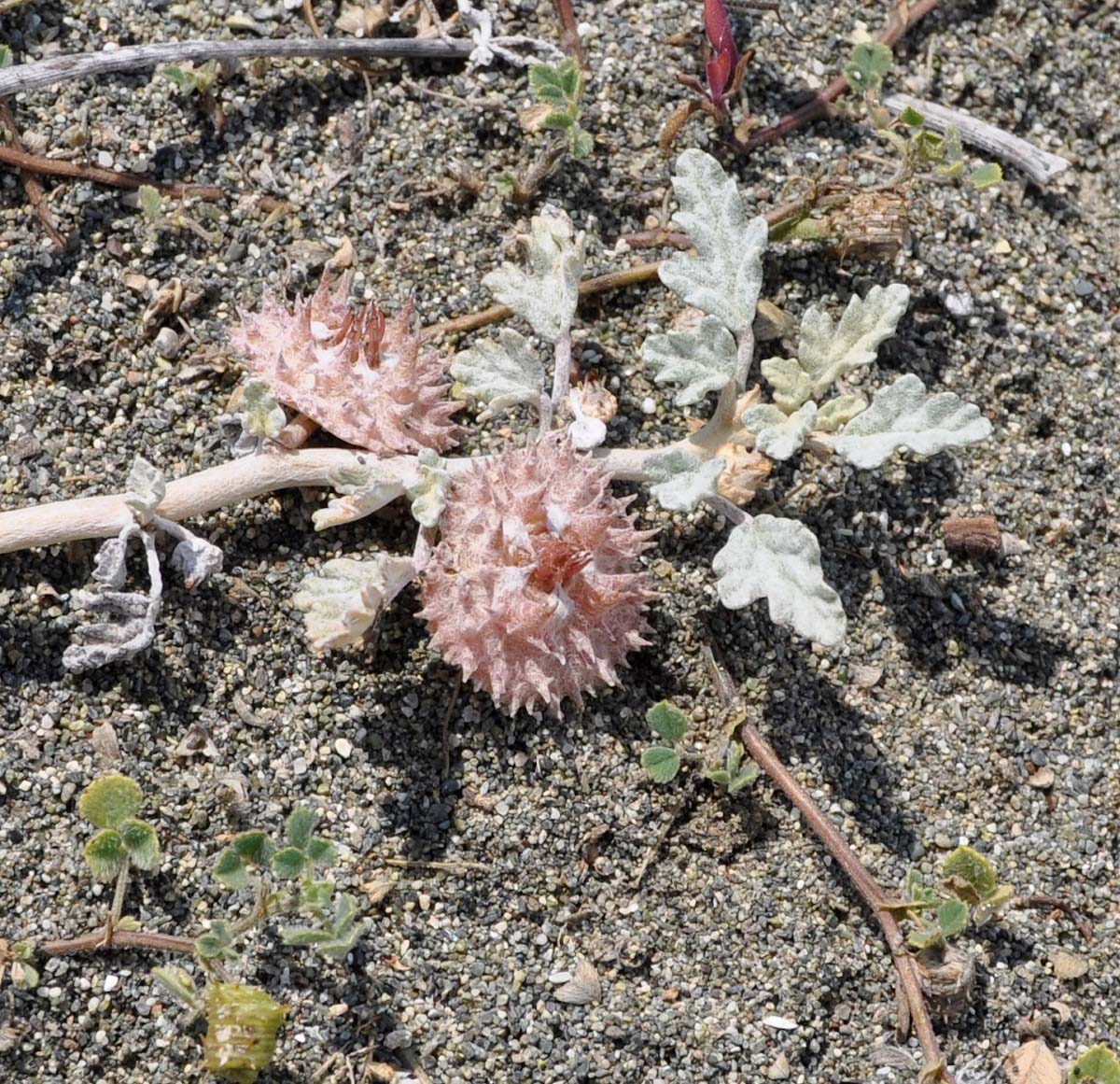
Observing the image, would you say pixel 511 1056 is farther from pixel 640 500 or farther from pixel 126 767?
pixel 640 500

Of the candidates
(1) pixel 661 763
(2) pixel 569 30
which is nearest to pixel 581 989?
(1) pixel 661 763

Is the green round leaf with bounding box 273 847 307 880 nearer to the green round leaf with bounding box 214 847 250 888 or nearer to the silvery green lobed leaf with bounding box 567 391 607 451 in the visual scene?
the green round leaf with bounding box 214 847 250 888

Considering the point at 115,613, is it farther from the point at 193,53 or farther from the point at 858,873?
the point at 858,873

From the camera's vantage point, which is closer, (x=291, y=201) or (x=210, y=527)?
(x=210, y=527)

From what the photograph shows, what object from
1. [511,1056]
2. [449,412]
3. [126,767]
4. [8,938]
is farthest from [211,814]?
[449,412]

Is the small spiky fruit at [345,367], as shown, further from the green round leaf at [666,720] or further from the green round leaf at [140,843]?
the green round leaf at [140,843]

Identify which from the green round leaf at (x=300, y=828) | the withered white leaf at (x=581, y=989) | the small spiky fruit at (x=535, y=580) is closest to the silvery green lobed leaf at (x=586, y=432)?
the small spiky fruit at (x=535, y=580)
